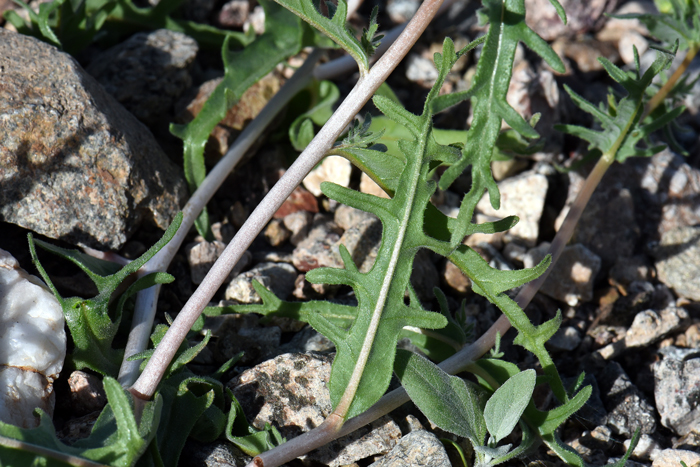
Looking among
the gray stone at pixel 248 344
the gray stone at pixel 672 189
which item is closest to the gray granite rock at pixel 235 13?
the gray stone at pixel 248 344

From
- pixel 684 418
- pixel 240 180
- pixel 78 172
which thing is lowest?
pixel 684 418

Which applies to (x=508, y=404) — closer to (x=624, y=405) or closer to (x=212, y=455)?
(x=624, y=405)

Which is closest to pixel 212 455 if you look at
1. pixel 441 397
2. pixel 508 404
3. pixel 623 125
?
pixel 441 397

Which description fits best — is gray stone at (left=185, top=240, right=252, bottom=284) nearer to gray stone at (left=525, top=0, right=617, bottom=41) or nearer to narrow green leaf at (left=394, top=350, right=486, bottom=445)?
narrow green leaf at (left=394, top=350, right=486, bottom=445)

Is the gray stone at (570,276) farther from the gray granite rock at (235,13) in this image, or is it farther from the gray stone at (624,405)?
the gray granite rock at (235,13)

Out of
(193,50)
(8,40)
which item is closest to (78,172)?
(8,40)

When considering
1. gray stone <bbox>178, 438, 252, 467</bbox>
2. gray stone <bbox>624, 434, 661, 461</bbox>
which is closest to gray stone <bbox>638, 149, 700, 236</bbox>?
gray stone <bbox>624, 434, 661, 461</bbox>

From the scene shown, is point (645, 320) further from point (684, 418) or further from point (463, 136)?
point (463, 136)
